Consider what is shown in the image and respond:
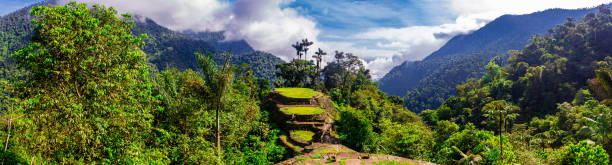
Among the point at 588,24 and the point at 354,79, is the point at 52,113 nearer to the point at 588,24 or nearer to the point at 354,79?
the point at 354,79

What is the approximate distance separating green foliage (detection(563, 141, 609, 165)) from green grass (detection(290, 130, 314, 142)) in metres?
16.0

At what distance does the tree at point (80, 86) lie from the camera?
6.92 m

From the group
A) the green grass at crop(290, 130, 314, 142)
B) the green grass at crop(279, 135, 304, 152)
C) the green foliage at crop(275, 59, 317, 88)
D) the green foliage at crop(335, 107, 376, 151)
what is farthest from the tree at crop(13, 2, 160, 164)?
the green foliage at crop(275, 59, 317, 88)

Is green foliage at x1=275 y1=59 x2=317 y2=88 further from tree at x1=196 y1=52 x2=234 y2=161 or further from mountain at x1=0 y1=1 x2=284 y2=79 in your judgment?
mountain at x1=0 y1=1 x2=284 y2=79

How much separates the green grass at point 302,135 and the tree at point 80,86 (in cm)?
1586

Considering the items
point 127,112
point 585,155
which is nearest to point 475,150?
point 585,155

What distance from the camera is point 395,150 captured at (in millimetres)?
21734

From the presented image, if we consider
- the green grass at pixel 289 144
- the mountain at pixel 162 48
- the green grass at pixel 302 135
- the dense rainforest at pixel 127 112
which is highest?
the mountain at pixel 162 48

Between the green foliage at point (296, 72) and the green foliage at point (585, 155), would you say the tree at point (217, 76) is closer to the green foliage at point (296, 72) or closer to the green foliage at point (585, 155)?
the green foliage at point (585, 155)

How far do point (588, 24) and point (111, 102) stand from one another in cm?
9587

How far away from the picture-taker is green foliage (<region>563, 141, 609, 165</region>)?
12.6 m

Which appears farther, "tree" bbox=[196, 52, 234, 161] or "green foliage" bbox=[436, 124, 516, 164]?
"green foliage" bbox=[436, 124, 516, 164]

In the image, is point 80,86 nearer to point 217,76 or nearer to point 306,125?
point 217,76

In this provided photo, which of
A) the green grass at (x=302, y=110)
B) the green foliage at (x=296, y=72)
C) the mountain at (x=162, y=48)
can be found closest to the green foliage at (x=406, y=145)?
the green grass at (x=302, y=110)
